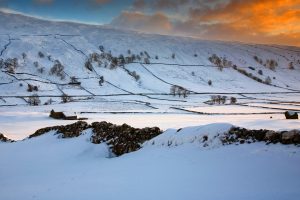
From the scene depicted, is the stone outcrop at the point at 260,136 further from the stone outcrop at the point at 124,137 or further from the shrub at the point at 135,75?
the shrub at the point at 135,75

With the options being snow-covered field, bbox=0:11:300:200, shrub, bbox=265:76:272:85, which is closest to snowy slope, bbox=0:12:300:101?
snow-covered field, bbox=0:11:300:200

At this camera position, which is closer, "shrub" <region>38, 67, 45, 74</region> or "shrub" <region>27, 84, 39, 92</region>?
"shrub" <region>27, 84, 39, 92</region>

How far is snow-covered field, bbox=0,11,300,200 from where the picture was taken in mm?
10430

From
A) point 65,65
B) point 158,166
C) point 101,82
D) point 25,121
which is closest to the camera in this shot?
point 158,166

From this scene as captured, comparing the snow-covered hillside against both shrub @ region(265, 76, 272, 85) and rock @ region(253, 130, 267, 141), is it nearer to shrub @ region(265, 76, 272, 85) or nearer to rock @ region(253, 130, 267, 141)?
shrub @ region(265, 76, 272, 85)

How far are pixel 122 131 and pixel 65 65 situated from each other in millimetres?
116761

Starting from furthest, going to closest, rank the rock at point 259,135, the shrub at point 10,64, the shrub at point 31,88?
the shrub at point 10,64, the shrub at point 31,88, the rock at point 259,135

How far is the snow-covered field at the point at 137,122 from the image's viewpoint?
10430mm

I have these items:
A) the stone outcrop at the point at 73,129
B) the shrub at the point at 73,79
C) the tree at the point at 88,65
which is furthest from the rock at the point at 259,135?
the tree at the point at 88,65

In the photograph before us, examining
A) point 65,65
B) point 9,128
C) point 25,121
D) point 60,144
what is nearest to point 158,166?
point 60,144

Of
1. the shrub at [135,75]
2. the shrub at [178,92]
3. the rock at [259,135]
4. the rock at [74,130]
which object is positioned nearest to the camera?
the rock at [259,135]

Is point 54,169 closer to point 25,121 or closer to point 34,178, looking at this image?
point 34,178

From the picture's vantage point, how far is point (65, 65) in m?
130

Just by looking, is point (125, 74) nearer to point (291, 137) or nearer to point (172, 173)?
point (172, 173)
